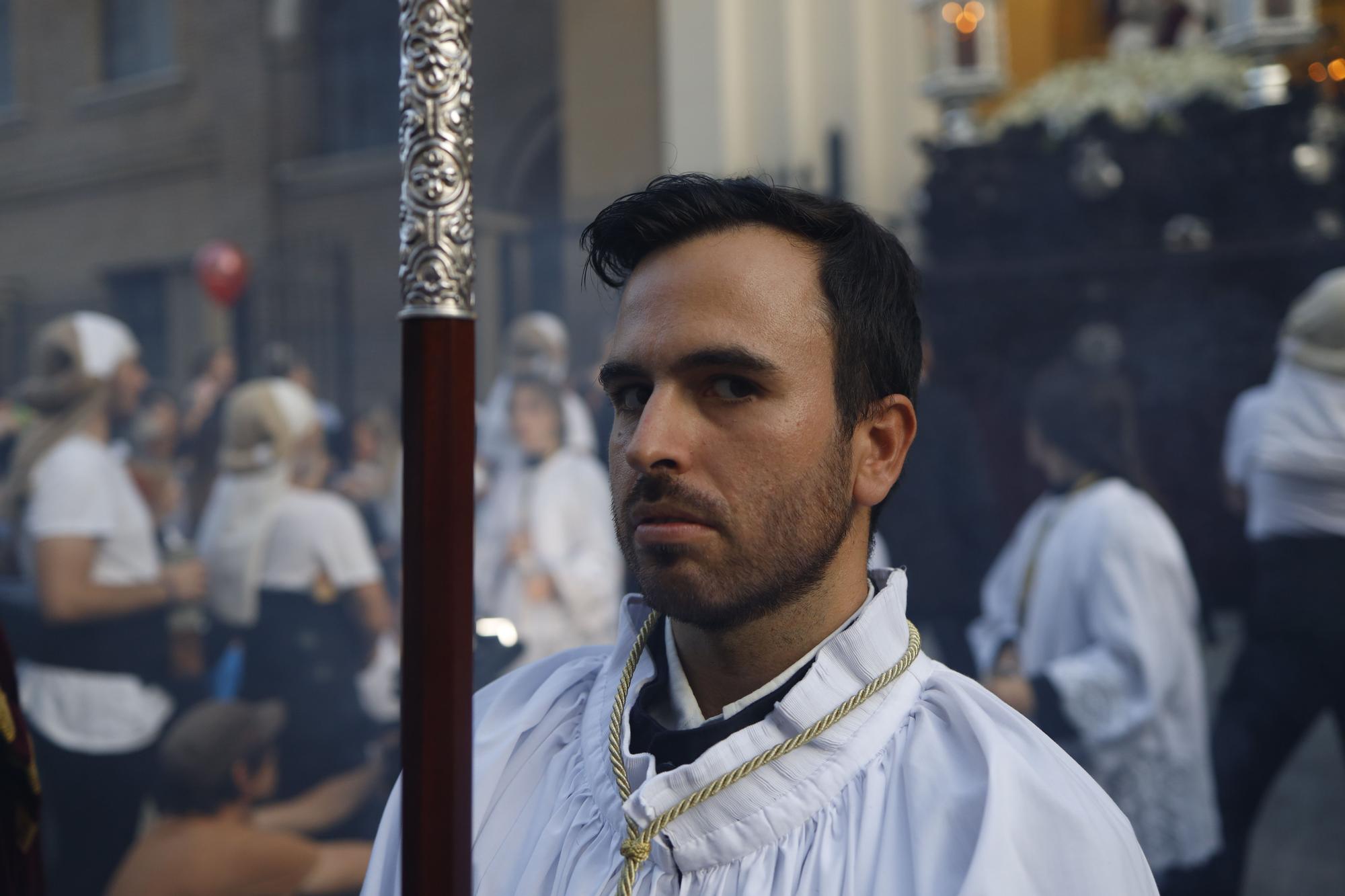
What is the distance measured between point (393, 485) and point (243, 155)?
324 inches

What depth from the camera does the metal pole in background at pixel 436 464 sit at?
3.46ft

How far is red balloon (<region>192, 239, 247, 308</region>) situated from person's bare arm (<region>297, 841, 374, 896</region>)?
267 inches

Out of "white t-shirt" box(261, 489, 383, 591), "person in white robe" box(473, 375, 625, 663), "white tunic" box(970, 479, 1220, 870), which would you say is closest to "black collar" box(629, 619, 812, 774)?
"white tunic" box(970, 479, 1220, 870)

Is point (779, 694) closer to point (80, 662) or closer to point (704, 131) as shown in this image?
point (80, 662)

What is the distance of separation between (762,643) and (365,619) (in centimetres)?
319

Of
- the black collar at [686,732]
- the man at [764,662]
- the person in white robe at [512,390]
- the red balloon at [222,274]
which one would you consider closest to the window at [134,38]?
the red balloon at [222,274]

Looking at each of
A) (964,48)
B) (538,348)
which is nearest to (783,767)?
(538,348)

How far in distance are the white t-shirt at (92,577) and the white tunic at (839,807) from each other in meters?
2.87

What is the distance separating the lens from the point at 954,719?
1366 millimetres

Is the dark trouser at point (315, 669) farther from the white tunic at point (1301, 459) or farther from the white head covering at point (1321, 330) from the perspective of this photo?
the white head covering at point (1321, 330)

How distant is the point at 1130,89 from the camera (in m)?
7.45

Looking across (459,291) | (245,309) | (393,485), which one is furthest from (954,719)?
(245,309)

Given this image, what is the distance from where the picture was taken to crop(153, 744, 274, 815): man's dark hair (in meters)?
3.12

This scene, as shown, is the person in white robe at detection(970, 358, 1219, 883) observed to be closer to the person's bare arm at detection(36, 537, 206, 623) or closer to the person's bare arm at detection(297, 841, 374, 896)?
the person's bare arm at detection(297, 841, 374, 896)
